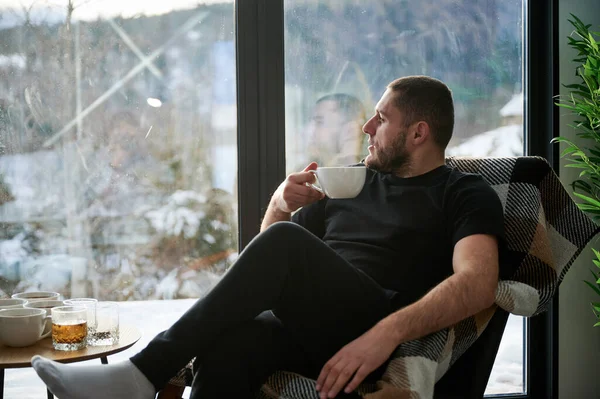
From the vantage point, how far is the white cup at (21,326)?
62.9 inches

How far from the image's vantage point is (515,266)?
1.76 m

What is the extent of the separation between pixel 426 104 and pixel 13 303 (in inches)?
50.8

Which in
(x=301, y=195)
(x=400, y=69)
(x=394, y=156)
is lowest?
(x=301, y=195)

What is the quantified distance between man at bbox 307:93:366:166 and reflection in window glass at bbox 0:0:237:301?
0.32 metres

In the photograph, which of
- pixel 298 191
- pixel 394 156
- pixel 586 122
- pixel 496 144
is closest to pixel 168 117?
pixel 298 191

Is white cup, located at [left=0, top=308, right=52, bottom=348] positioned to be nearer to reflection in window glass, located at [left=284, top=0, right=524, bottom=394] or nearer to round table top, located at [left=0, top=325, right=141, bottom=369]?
round table top, located at [left=0, top=325, right=141, bottom=369]

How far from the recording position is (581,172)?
2.55 m

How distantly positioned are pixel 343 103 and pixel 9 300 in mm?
1393

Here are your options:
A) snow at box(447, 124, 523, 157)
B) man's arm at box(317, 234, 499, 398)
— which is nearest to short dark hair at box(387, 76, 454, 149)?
man's arm at box(317, 234, 499, 398)

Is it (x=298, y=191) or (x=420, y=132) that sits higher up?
(x=420, y=132)

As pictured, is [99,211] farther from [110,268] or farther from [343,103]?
[343,103]

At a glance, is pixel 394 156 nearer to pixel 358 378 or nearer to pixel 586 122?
pixel 358 378

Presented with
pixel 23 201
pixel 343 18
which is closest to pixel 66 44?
pixel 23 201

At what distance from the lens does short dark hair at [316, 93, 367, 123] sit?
257 cm
